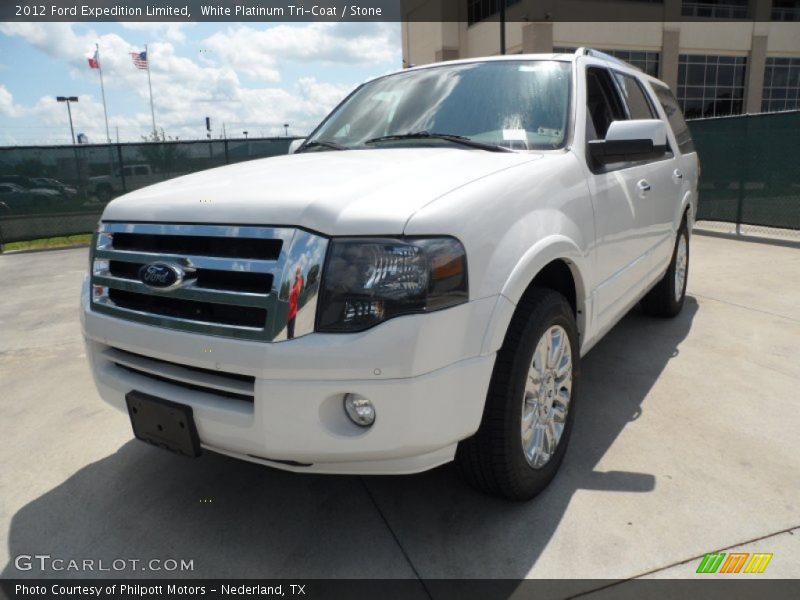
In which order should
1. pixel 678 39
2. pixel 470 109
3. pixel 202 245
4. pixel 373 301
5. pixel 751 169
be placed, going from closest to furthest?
pixel 373 301, pixel 202 245, pixel 470 109, pixel 751 169, pixel 678 39

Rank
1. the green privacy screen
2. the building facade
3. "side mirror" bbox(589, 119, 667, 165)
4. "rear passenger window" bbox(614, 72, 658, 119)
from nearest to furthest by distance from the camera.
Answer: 1. "side mirror" bbox(589, 119, 667, 165)
2. "rear passenger window" bbox(614, 72, 658, 119)
3. the green privacy screen
4. the building facade

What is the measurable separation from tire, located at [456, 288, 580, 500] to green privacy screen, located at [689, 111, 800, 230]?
839 centimetres

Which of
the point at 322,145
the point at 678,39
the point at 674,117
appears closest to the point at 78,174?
the point at 322,145

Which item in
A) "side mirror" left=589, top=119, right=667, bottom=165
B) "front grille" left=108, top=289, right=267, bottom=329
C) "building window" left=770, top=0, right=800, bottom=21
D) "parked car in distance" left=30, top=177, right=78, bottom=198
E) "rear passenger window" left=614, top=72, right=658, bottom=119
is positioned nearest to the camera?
"front grille" left=108, top=289, right=267, bottom=329

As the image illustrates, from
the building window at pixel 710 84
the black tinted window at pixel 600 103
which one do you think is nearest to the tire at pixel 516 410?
the black tinted window at pixel 600 103

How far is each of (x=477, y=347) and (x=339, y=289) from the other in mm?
492

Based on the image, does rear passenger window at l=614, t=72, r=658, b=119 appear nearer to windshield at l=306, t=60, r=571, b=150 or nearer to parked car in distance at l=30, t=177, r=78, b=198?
windshield at l=306, t=60, r=571, b=150

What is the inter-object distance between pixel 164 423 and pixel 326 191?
100 centimetres

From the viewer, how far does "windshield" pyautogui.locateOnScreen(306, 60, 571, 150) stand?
295 cm

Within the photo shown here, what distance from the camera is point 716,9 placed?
28.9m

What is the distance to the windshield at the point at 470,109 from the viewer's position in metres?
2.95

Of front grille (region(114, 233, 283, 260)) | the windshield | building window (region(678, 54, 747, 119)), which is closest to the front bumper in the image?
front grille (region(114, 233, 283, 260))

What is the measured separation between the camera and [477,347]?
2021 mm

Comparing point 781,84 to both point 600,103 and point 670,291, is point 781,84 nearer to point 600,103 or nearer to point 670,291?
point 670,291
